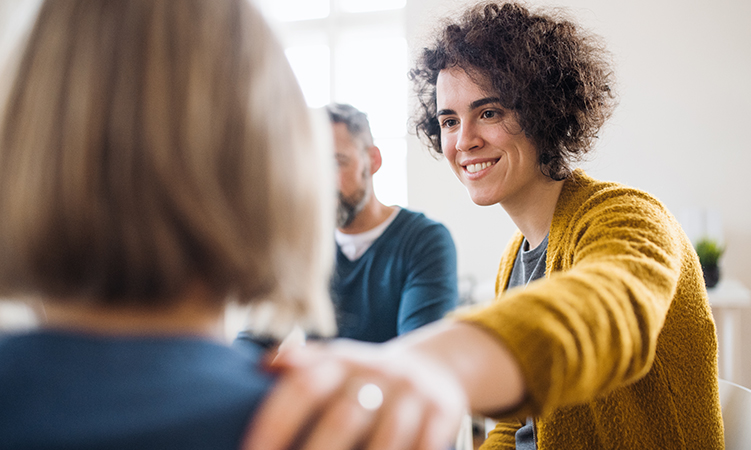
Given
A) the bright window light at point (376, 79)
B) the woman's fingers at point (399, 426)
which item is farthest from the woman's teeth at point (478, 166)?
the bright window light at point (376, 79)

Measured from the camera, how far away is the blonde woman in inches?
12.1

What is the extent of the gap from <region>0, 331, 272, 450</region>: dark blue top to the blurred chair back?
1.02 meters

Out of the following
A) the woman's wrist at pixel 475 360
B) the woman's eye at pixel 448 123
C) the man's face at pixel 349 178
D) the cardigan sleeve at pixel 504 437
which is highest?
the woman's eye at pixel 448 123

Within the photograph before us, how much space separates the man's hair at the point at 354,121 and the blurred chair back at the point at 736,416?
3.79 ft

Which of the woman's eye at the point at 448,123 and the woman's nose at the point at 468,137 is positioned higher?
the woman's eye at the point at 448,123

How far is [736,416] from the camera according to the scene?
987 mm

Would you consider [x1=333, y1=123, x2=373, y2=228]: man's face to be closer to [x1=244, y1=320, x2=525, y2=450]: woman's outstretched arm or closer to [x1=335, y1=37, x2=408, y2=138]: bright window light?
[x1=244, y1=320, x2=525, y2=450]: woman's outstretched arm

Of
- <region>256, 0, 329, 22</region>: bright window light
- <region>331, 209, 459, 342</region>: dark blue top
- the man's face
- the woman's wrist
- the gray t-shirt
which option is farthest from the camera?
→ <region>256, 0, 329, 22</region>: bright window light

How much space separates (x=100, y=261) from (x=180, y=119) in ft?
0.37

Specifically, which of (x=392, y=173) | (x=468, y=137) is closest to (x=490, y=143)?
(x=468, y=137)

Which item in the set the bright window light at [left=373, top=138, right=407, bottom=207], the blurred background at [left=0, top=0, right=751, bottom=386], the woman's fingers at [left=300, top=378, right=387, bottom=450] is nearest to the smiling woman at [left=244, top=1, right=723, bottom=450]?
the woman's fingers at [left=300, top=378, right=387, bottom=450]

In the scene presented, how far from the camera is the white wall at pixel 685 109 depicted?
303 cm

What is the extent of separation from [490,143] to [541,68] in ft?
0.67

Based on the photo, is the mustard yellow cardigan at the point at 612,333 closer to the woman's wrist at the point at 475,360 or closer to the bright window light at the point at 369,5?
the woman's wrist at the point at 475,360
